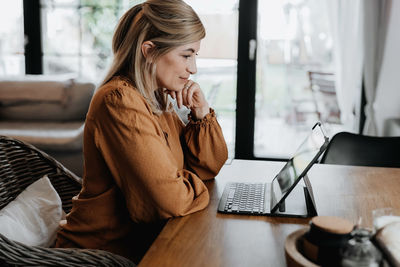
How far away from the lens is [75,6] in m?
4.61

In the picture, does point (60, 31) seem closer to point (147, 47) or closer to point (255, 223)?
point (147, 47)

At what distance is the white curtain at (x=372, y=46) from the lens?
377 cm

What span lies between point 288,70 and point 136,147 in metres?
3.15

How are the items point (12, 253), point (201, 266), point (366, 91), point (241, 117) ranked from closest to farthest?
point (201, 266)
point (12, 253)
point (366, 91)
point (241, 117)

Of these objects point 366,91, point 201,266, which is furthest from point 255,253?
point 366,91

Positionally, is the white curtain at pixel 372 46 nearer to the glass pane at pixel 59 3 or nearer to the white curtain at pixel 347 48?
the white curtain at pixel 347 48

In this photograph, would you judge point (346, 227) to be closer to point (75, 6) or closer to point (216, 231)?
point (216, 231)

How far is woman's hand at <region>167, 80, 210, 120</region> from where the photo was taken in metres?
1.80

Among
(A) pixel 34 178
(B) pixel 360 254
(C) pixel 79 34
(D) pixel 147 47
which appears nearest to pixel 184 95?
(D) pixel 147 47

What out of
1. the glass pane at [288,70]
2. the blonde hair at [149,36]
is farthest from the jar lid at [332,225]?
the glass pane at [288,70]

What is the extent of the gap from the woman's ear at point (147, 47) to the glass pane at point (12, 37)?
364 cm

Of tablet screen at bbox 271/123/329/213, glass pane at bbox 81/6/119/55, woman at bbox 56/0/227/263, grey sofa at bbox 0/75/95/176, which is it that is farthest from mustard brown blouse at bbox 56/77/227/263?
glass pane at bbox 81/6/119/55

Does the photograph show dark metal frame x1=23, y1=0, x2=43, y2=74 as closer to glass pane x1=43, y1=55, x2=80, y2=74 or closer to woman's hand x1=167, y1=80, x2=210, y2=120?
glass pane x1=43, y1=55, x2=80, y2=74

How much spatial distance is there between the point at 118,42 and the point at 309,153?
694 millimetres
